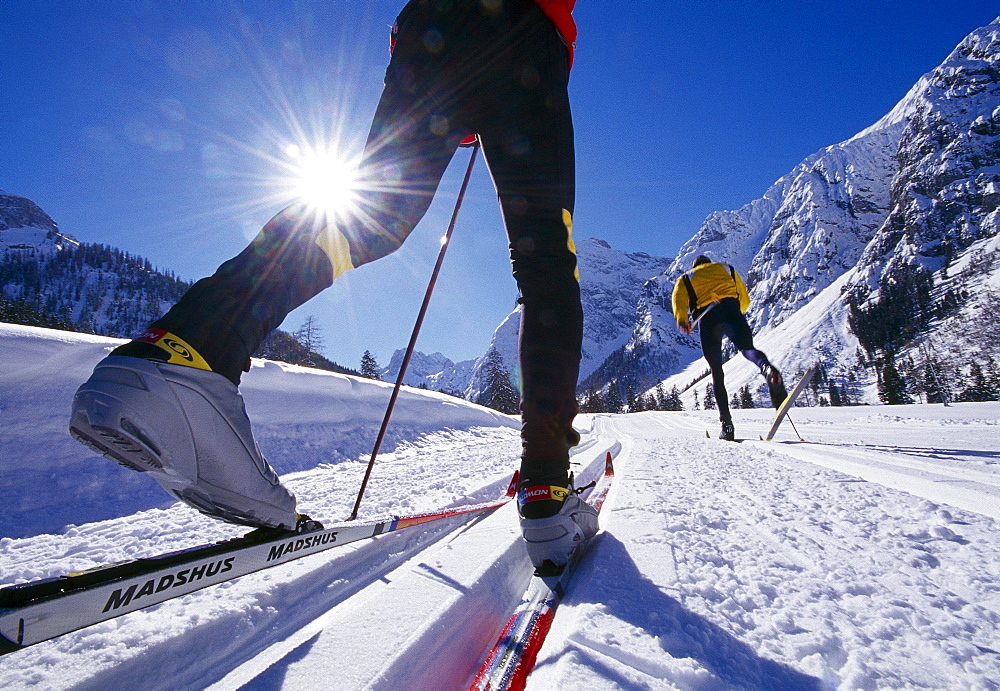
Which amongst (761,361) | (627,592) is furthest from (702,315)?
(627,592)

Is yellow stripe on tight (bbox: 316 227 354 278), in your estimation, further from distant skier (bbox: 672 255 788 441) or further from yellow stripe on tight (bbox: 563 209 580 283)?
distant skier (bbox: 672 255 788 441)

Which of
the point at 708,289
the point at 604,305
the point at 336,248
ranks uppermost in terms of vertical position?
the point at 604,305

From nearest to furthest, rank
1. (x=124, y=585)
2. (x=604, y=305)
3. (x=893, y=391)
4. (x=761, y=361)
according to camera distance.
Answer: (x=124, y=585) → (x=761, y=361) → (x=893, y=391) → (x=604, y=305)

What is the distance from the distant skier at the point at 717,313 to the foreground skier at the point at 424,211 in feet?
12.9

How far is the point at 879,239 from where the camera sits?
98.2 meters

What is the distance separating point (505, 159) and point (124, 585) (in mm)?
1143

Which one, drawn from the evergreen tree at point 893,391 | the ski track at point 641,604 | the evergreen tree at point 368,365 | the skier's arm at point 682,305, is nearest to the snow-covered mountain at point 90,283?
the evergreen tree at point 368,365

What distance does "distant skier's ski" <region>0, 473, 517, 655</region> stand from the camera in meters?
0.52

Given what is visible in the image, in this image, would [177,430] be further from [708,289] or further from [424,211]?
[708,289]

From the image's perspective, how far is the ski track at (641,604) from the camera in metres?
0.59

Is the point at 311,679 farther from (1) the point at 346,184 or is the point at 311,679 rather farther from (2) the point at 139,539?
(2) the point at 139,539

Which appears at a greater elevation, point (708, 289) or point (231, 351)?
point (708, 289)

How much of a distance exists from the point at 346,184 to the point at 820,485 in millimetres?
1784

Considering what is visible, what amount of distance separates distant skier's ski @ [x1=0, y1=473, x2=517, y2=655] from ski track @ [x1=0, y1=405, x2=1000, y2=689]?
0.17 meters
